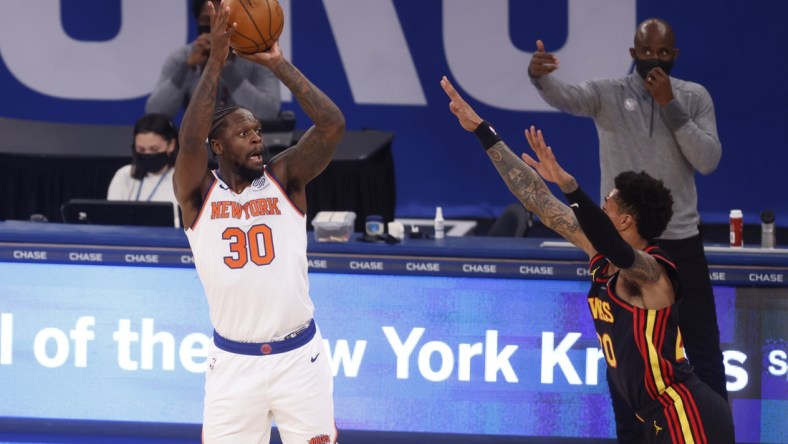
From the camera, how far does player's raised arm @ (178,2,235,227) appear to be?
15.4ft

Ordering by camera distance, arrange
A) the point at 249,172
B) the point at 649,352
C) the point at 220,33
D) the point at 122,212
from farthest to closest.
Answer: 1. the point at 122,212
2. the point at 249,172
3. the point at 649,352
4. the point at 220,33

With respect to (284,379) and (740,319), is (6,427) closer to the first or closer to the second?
(284,379)

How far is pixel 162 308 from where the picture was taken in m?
6.32

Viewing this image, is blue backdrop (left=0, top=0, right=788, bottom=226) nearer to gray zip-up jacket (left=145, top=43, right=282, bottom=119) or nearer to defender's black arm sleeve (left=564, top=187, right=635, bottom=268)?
gray zip-up jacket (left=145, top=43, right=282, bottom=119)

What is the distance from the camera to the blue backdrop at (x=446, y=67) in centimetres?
1104

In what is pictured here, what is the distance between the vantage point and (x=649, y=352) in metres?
4.80

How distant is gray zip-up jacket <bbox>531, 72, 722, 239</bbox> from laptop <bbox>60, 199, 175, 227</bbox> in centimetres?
222

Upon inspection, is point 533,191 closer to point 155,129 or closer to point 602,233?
point 602,233

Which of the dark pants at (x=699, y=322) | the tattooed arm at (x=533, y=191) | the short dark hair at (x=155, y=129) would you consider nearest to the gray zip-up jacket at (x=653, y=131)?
the dark pants at (x=699, y=322)

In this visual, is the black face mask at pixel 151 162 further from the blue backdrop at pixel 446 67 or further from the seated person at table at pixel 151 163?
the blue backdrop at pixel 446 67

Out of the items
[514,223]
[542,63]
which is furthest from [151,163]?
[542,63]

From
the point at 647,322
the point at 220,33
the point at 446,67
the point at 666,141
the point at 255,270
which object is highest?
the point at 220,33

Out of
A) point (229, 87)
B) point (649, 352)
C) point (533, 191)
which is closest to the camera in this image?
point (649, 352)

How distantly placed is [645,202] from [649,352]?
0.58 m
